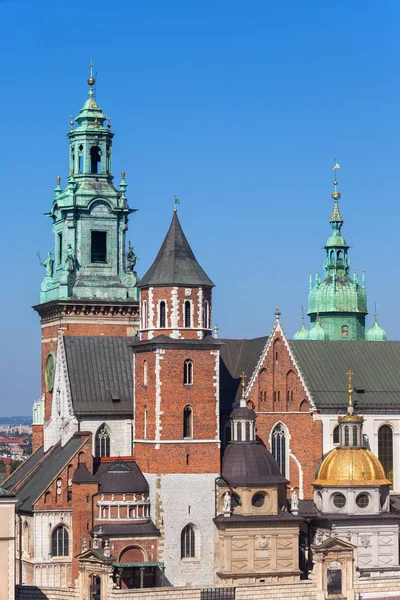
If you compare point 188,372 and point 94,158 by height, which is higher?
point 94,158

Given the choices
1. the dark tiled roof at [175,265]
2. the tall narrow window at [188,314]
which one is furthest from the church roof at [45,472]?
the dark tiled roof at [175,265]

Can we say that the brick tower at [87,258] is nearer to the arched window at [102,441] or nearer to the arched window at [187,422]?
the arched window at [102,441]

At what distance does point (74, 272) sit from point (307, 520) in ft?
79.8

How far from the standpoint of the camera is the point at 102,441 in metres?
99.3

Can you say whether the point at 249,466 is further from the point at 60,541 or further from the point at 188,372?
the point at 60,541

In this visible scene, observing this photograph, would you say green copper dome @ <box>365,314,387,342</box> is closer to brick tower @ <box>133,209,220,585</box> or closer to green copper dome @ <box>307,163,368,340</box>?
green copper dome @ <box>307,163,368,340</box>

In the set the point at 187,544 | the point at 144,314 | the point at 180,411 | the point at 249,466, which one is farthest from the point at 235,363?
the point at 187,544

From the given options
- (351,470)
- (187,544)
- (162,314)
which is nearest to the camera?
(187,544)

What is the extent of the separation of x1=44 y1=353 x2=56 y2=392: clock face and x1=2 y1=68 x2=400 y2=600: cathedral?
1.20 feet

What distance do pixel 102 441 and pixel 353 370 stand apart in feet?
57.6

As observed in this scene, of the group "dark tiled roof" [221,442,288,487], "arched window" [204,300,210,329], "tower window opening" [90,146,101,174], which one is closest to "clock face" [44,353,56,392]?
"tower window opening" [90,146,101,174]

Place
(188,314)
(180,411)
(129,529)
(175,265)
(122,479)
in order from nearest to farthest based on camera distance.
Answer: (129,529)
(122,479)
(180,411)
(188,314)
(175,265)

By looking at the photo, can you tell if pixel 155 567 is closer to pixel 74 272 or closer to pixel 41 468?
pixel 41 468

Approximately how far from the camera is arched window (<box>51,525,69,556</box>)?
93438mm
